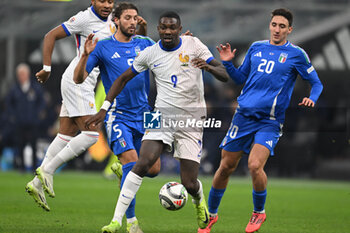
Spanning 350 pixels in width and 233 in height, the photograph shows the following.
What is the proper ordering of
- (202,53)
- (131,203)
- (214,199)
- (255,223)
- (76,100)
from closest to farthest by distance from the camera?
1. (202,53)
2. (131,203)
3. (255,223)
4. (214,199)
5. (76,100)

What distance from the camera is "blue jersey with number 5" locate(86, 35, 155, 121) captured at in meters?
8.66

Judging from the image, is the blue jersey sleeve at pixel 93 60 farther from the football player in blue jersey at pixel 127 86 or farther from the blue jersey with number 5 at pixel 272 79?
the blue jersey with number 5 at pixel 272 79

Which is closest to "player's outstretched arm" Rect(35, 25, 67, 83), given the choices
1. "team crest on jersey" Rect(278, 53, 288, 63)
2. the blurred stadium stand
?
"team crest on jersey" Rect(278, 53, 288, 63)

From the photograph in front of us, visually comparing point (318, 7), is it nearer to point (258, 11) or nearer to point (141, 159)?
point (258, 11)

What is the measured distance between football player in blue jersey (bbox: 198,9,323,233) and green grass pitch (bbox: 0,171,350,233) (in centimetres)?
75

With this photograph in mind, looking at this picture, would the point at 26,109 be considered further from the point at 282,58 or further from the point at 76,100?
the point at 282,58

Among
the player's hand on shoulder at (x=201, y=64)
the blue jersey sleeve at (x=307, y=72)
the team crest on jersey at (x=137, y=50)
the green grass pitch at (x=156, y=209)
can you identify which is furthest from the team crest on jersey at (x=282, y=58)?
the green grass pitch at (x=156, y=209)

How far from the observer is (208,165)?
1923 centimetres

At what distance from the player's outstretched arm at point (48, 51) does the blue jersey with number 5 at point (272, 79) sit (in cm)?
224

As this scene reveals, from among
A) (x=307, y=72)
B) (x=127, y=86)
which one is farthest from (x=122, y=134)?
(x=307, y=72)

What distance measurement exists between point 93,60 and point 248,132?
6.58 ft

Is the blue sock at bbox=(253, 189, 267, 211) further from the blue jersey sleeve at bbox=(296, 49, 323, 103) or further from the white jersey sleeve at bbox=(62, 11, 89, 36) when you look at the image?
the white jersey sleeve at bbox=(62, 11, 89, 36)

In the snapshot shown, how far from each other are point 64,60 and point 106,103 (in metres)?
12.8

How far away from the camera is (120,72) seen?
8.66m
